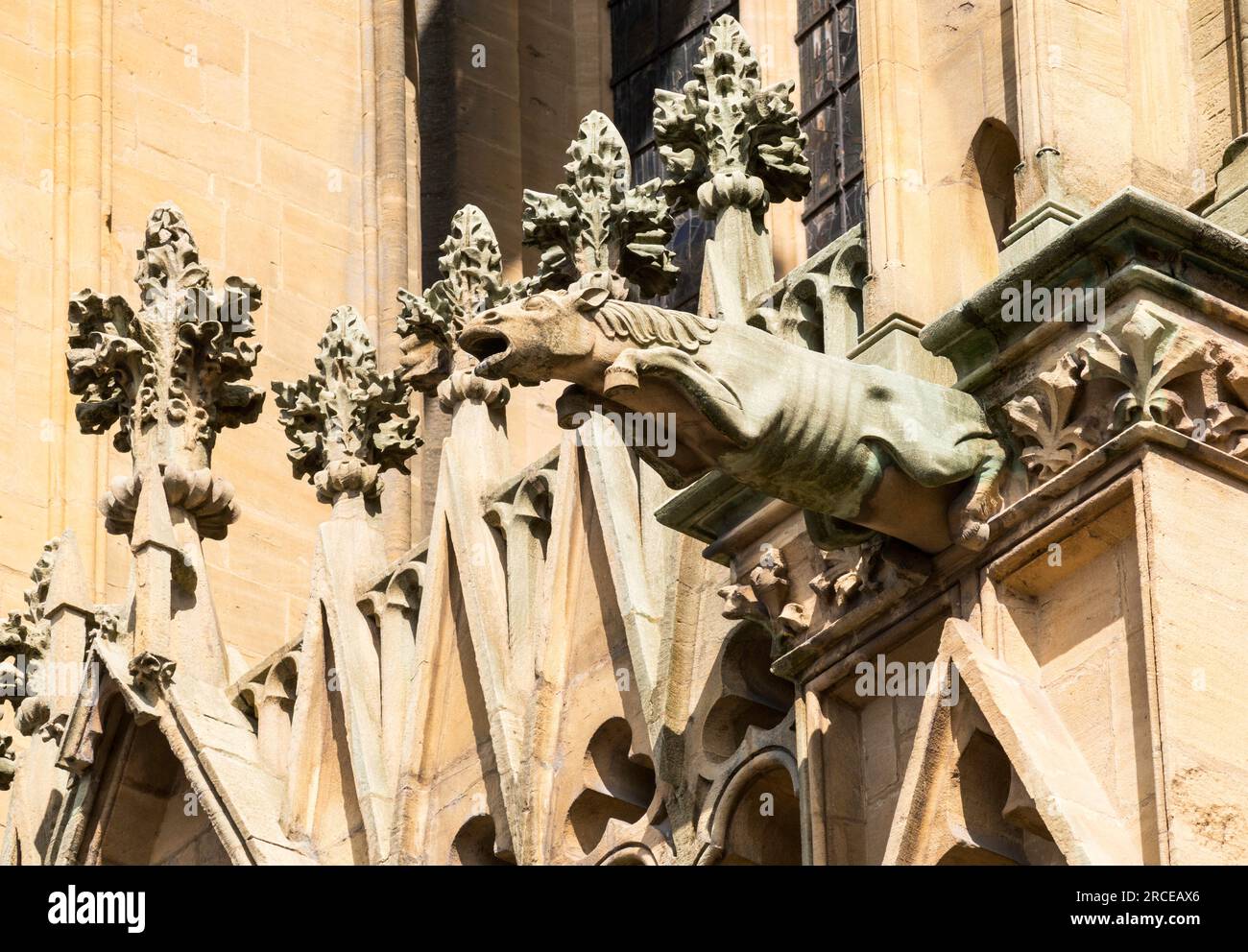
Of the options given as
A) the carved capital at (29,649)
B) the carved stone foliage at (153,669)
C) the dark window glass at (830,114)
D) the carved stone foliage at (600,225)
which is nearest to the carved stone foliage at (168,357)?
the carved stone foliage at (153,669)

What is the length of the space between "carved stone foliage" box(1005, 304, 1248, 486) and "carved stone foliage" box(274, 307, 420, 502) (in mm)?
5087

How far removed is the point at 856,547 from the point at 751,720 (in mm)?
1417

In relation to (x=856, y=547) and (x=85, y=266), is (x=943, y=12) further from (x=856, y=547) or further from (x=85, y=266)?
(x=85, y=266)

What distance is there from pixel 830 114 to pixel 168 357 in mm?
3908

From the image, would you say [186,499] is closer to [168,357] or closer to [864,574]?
[168,357]

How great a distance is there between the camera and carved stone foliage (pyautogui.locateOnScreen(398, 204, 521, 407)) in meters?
15.5

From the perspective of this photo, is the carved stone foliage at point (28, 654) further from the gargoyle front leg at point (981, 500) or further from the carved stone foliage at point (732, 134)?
the gargoyle front leg at point (981, 500)

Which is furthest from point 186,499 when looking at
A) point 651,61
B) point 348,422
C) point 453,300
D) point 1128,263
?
point 651,61

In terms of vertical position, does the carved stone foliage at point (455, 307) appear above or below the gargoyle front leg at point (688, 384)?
above

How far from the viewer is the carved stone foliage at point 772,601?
40.2 ft

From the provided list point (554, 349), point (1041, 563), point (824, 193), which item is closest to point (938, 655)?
point (1041, 563)

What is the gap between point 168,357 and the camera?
1652cm

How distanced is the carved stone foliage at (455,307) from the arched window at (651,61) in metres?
4.34
